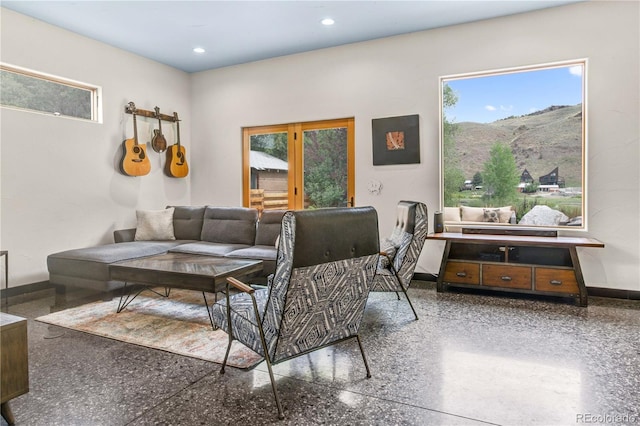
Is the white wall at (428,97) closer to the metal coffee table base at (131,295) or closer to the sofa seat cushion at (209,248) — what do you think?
the sofa seat cushion at (209,248)

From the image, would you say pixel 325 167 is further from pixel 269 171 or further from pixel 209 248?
pixel 209 248

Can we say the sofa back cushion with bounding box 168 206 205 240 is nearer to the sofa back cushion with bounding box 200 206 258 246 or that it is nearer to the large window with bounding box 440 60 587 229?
the sofa back cushion with bounding box 200 206 258 246

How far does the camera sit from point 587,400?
198 centimetres

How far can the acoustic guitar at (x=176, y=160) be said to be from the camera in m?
5.76

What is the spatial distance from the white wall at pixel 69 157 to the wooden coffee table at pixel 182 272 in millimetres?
1388

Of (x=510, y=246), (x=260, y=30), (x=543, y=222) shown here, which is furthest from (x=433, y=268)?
(x=260, y=30)

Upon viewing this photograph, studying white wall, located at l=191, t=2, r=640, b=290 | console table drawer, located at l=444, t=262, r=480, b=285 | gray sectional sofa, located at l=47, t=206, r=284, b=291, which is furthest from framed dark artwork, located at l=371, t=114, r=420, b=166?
gray sectional sofa, located at l=47, t=206, r=284, b=291

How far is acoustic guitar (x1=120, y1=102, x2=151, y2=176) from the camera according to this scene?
509 cm

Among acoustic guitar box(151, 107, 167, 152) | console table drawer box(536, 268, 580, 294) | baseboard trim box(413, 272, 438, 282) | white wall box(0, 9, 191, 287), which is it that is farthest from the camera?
acoustic guitar box(151, 107, 167, 152)

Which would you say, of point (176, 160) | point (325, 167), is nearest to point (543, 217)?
point (325, 167)

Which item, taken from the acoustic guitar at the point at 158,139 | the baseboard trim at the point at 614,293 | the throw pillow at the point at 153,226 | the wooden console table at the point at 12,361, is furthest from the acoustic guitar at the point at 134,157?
the baseboard trim at the point at 614,293

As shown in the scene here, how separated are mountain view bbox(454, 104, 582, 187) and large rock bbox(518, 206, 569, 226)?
1.02ft

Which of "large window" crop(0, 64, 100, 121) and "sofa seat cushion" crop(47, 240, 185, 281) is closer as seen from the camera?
"sofa seat cushion" crop(47, 240, 185, 281)

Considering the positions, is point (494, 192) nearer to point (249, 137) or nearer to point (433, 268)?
point (433, 268)
